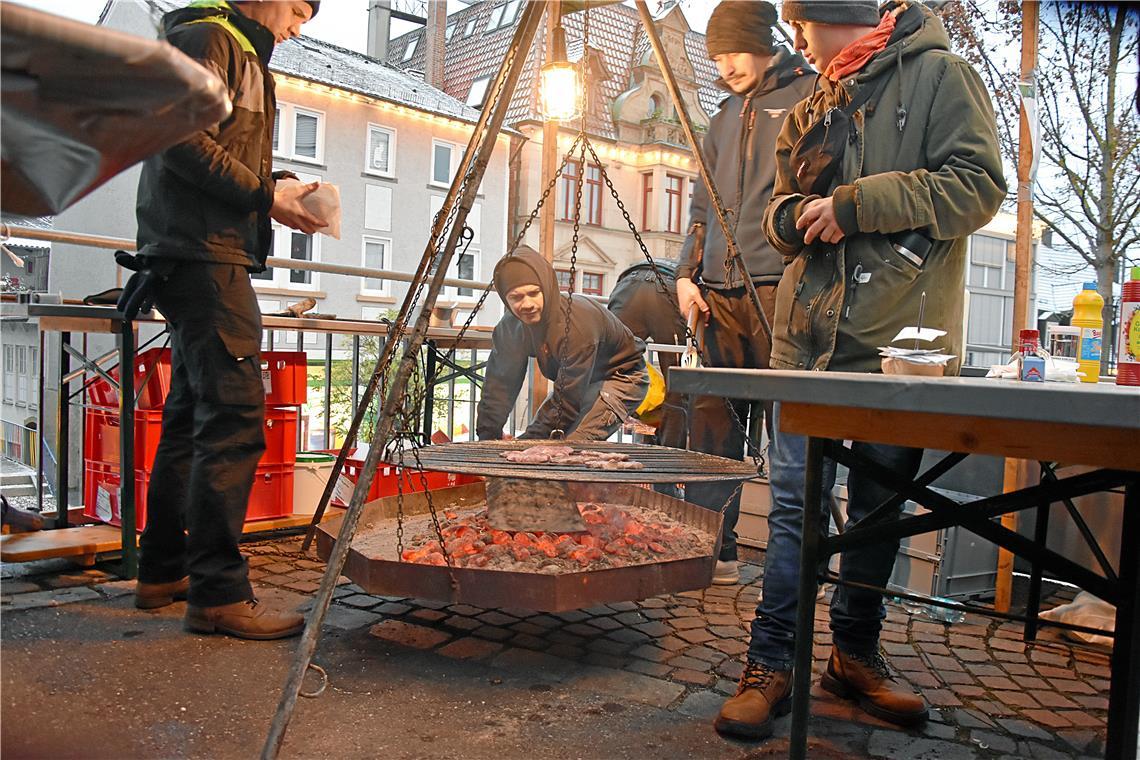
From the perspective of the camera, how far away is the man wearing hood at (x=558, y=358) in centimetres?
435

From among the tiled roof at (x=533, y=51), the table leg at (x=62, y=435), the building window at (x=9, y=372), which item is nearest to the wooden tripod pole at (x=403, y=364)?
the table leg at (x=62, y=435)

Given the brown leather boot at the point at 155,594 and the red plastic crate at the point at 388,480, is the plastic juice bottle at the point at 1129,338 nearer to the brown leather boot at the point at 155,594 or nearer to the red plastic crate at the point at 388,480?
the brown leather boot at the point at 155,594

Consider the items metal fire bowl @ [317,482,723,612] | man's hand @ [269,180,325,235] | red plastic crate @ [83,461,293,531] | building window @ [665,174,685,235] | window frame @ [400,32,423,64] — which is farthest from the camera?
building window @ [665,174,685,235]

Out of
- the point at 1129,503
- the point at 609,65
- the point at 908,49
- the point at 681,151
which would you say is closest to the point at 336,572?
the point at 1129,503

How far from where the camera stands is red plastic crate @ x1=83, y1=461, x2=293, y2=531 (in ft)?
12.8

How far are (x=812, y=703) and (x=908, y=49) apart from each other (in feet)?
5.77

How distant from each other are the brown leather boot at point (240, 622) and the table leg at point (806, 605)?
5.42 feet

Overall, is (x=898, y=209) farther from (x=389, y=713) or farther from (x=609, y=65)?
(x=609, y=65)

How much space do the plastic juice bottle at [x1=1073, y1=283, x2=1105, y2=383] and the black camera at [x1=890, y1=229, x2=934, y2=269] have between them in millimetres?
358

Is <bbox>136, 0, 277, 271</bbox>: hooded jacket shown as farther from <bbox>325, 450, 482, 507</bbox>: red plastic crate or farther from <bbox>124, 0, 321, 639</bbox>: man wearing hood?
<bbox>325, 450, 482, 507</bbox>: red plastic crate

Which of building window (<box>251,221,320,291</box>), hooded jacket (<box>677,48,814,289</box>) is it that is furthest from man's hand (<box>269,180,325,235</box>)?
building window (<box>251,221,320,291</box>)

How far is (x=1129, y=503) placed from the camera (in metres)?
1.55

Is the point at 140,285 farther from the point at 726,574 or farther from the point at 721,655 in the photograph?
the point at 726,574

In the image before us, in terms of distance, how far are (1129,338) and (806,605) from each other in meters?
0.83
